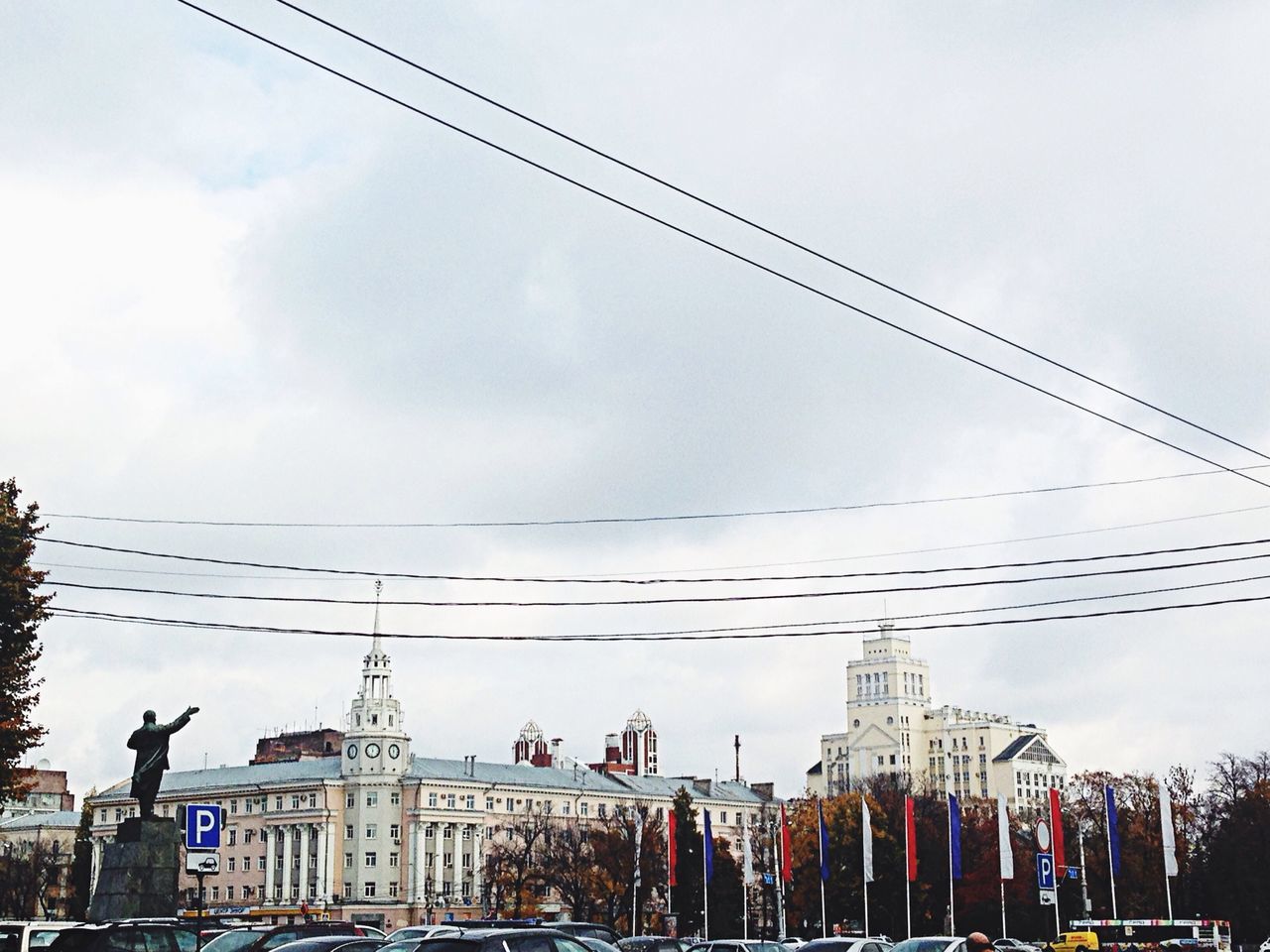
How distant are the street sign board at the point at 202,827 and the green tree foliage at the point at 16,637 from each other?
21.7 m

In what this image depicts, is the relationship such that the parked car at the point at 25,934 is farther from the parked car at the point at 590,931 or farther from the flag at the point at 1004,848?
the flag at the point at 1004,848

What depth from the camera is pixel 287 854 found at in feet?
497

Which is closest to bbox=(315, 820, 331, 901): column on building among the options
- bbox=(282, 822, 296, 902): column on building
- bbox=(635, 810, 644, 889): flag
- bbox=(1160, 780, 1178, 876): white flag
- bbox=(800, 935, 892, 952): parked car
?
bbox=(282, 822, 296, 902): column on building

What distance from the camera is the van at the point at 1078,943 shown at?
6306 centimetres

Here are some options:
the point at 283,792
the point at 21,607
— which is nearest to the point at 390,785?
the point at 283,792

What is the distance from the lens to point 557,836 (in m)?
129

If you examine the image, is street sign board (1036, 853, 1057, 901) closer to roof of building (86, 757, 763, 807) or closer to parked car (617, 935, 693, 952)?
parked car (617, 935, 693, 952)

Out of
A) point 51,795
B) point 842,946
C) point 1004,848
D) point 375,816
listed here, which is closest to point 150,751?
point 842,946

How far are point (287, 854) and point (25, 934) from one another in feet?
430

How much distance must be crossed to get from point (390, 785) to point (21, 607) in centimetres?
11275

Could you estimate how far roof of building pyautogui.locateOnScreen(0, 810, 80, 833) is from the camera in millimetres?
173250

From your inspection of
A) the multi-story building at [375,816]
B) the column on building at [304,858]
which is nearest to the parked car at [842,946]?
the multi-story building at [375,816]

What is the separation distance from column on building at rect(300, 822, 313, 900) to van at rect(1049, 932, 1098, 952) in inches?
3731

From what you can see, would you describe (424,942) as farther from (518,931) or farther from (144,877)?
(144,877)
